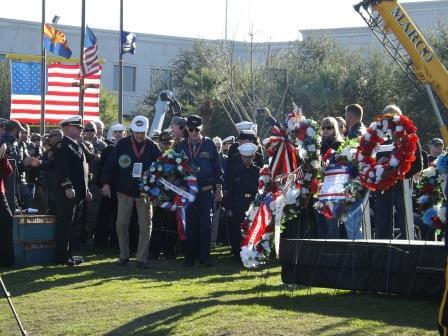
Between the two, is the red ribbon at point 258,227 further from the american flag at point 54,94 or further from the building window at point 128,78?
the building window at point 128,78

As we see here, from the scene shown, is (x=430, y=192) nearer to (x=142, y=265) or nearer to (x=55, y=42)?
(x=142, y=265)

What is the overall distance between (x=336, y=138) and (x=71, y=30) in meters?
53.7

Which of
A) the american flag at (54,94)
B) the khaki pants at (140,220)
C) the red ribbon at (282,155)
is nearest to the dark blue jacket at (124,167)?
the khaki pants at (140,220)

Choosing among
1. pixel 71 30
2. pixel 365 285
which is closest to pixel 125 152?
pixel 365 285

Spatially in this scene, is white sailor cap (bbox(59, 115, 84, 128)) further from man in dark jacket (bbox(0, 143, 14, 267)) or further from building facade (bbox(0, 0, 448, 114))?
building facade (bbox(0, 0, 448, 114))

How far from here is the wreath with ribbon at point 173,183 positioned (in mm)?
14664

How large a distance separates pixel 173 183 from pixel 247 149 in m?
1.27

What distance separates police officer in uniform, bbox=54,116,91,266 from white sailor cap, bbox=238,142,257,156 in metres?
2.41

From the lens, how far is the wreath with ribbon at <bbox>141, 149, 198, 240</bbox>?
14.7 m

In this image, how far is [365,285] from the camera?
35.0ft

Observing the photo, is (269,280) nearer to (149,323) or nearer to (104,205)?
(149,323)

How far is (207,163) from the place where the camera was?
15.0 meters

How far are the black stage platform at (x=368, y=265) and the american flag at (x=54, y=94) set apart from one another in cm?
1851

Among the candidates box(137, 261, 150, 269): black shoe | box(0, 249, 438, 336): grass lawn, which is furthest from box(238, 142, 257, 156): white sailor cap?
box(137, 261, 150, 269): black shoe
